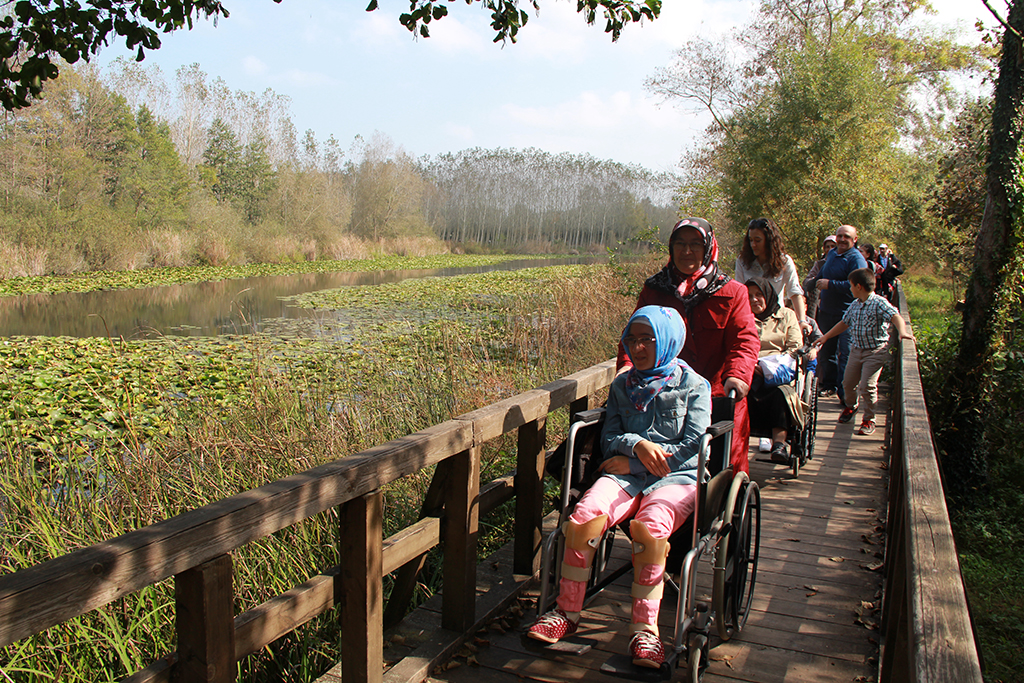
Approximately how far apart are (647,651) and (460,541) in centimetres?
84

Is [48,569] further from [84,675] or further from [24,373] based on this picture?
[24,373]

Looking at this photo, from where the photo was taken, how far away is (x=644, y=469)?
10.1 feet

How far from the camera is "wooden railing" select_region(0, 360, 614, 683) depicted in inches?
61.2

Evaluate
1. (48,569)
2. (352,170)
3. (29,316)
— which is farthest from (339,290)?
(352,170)

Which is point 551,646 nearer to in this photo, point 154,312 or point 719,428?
point 719,428

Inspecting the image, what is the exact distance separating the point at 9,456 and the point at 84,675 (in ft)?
6.05

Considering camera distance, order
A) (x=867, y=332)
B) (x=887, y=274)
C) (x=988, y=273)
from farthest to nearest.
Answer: (x=887, y=274), (x=867, y=332), (x=988, y=273)

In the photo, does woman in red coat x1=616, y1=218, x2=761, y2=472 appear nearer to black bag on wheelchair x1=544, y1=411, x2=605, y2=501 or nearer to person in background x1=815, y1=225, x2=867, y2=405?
black bag on wheelchair x1=544, y1=411, x2=605, y2=501

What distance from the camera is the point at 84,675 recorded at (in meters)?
2.93

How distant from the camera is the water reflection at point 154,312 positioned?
14.4m

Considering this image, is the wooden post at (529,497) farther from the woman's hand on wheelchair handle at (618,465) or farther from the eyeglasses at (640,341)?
the eyeglasses at (640,341)

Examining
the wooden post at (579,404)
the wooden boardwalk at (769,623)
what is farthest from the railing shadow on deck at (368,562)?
the wooden post at (579,404)

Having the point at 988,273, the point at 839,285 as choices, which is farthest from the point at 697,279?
the point at 839,285

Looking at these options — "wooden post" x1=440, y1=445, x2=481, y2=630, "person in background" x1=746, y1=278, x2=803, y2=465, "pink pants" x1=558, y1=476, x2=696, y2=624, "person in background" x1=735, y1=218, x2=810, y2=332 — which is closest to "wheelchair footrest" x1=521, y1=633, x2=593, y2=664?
"pink pants" x1=558, y1=476, x2=696, y2=624
